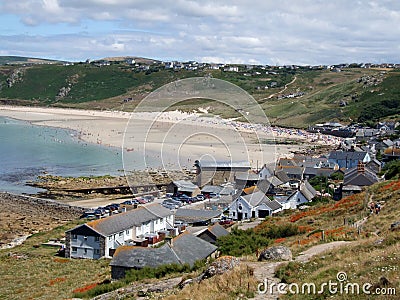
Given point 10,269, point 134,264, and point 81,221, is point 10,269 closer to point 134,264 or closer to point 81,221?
point 134,264

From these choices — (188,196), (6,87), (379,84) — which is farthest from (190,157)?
(6,87)

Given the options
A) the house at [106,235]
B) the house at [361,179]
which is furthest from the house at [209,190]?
the house at [106,235]

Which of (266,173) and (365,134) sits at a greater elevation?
(365,134)

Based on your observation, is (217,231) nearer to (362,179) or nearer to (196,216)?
(196,216)

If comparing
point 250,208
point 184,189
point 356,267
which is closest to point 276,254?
point 356,267

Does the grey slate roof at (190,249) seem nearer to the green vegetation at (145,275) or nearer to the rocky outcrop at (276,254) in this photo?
the green vegetation at (145,275)

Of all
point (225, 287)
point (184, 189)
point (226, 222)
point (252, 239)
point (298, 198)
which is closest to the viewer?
point (225, 287)
